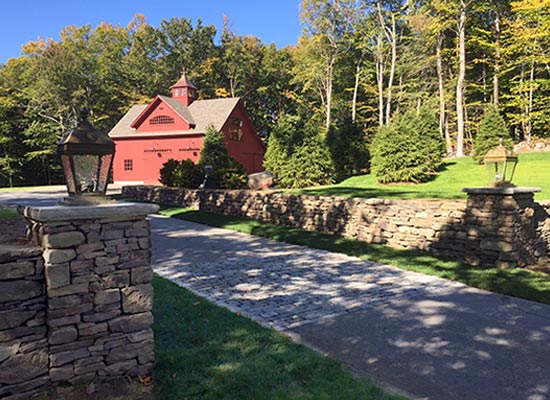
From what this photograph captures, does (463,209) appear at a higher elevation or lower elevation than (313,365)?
higher

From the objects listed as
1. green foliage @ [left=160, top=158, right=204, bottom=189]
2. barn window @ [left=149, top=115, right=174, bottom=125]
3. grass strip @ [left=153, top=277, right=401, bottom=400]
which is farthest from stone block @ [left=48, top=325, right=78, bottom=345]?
barn window @ [left=149, top=115, right=174, bottom=125]

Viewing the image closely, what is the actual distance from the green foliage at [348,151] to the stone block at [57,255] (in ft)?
63.5

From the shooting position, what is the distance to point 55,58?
31609mm

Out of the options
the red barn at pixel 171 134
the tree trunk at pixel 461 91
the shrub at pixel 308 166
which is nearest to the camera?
the shrub at pixel 308 166

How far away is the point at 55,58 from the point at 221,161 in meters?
23.3

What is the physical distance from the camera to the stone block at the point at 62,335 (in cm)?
278

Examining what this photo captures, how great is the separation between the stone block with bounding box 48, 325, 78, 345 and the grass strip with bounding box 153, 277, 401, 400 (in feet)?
2.33

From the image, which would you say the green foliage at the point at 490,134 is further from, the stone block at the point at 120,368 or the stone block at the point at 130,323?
the stone block at the point at 120,368

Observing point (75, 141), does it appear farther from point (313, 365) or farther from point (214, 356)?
point (313, 365)

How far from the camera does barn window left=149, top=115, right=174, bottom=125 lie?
27.4m

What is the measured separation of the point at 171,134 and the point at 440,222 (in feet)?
74.3

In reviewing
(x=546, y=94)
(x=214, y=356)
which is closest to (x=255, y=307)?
(x=214, y=356)

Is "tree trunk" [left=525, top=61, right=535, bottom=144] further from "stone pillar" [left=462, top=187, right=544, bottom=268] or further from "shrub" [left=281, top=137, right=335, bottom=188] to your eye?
"stone pillar" [left=462, top=187, right=544, bottom=268]

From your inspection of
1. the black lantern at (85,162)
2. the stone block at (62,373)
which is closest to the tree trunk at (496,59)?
the black lantern at (85,162)
